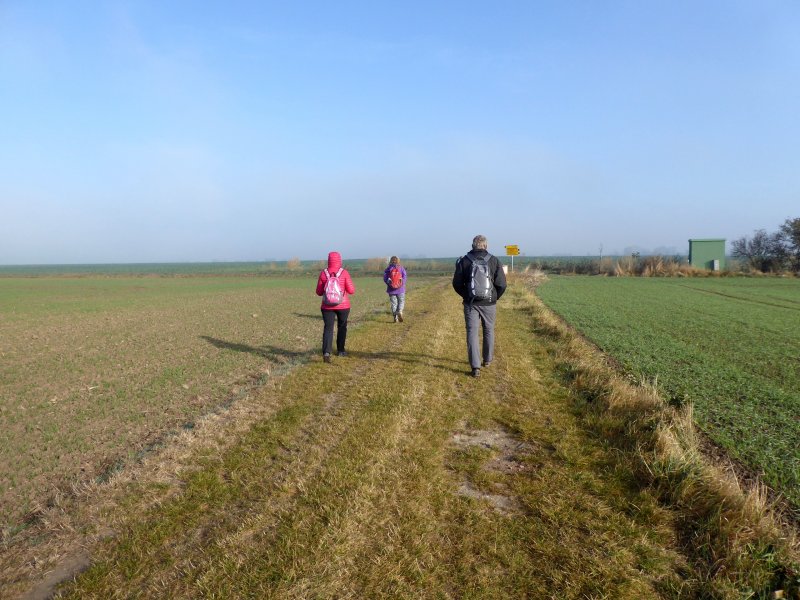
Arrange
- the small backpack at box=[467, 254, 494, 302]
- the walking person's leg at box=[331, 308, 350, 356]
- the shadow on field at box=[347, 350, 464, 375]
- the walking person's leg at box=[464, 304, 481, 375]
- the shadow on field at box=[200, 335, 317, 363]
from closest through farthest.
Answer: the small backpack at box=[467, 254, 494, 302], the walking person's leg at box=[464, 304, 481, 375], the shadow on field at box=[347, 350, 464, 375], the walking person's leg at box=[331, 308, 350, 356], the shadow on field at box=[200, 335, 317, 363]

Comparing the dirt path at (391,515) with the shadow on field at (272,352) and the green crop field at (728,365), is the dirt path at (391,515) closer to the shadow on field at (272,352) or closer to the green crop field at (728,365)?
the green crop field at (728,365)

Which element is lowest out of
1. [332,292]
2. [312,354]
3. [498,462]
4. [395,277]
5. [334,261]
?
[498,462]

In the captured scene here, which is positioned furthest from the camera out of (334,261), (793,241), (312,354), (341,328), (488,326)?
(793,241)

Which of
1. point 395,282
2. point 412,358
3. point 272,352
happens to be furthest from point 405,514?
point 395,282

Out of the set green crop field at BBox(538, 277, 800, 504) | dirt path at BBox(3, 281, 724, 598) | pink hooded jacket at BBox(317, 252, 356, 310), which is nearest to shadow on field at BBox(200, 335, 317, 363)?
pink hooded jacket at BBox(317, 252, 356, 310)

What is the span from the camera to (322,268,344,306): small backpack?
805cm

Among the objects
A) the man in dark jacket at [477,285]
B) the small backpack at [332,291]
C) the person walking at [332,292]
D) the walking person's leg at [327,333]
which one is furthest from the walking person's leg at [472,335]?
the walking person's leg at [327,333]

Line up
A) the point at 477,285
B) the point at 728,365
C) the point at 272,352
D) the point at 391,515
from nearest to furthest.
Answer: the point at 391,515 < the point at 477,285 < the point at 728,365 < the point at 272,352

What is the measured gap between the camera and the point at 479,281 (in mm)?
6715

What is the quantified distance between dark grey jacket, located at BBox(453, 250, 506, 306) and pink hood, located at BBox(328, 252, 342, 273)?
2.27m

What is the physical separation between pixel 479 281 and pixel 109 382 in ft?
20.7

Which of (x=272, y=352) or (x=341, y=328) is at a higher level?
(x=341, y=328)

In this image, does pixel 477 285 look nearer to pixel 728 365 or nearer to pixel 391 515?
pixel 391 515

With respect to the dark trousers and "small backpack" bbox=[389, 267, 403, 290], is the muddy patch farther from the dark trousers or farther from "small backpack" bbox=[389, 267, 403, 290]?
"small backpack" bbox=[389, 267, 403, 290]
